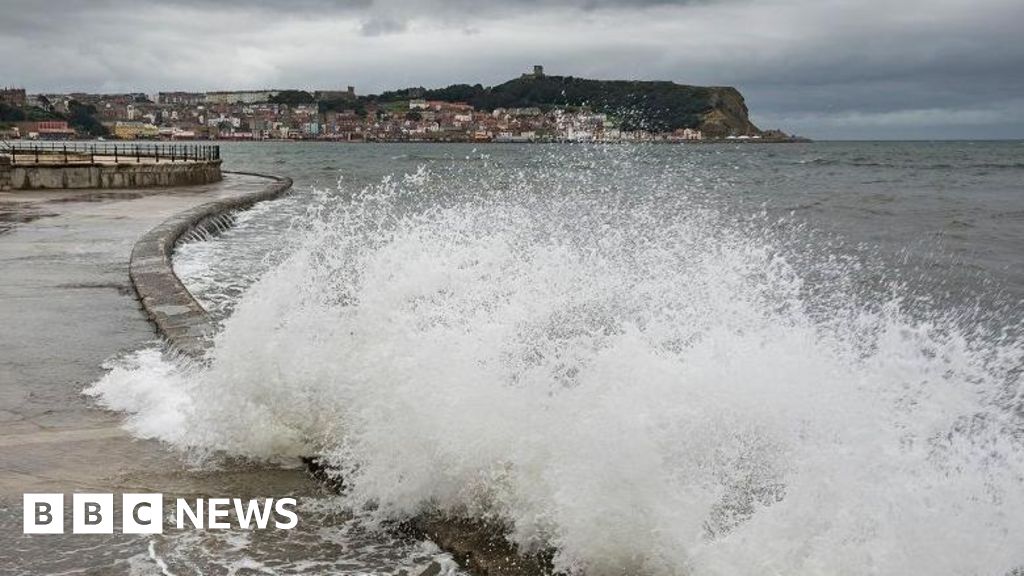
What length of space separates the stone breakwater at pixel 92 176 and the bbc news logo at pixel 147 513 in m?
24.4

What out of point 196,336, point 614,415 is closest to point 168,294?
point 196,336

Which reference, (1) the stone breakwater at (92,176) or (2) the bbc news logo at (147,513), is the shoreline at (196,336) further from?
(1) the stone breakwater at (92,176)

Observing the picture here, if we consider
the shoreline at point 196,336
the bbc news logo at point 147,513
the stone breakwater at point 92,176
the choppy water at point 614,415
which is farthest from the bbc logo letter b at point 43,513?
the stone breakwater at point 92,176

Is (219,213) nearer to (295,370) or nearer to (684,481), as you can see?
(295,370)

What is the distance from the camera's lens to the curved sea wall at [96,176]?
25703 millimetres

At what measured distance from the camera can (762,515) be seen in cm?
332

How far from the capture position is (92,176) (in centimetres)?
2719

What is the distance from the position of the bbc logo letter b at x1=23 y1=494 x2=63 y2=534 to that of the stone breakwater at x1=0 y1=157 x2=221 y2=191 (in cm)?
2425

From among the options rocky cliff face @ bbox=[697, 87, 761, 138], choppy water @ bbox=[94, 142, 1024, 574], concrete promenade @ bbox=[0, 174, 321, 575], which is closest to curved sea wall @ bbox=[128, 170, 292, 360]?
concrete promenade @ bbox=[0, 174, 321, 575]

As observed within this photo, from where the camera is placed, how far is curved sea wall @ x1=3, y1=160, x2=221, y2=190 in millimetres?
25703

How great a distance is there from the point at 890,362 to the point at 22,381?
522 centimetres

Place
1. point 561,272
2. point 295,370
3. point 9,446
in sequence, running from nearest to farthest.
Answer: point 9,446 → point 295,370 → point 561,272

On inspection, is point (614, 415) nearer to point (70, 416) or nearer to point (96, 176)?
point (70, 416)

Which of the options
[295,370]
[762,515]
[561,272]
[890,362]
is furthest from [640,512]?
[561,272]
